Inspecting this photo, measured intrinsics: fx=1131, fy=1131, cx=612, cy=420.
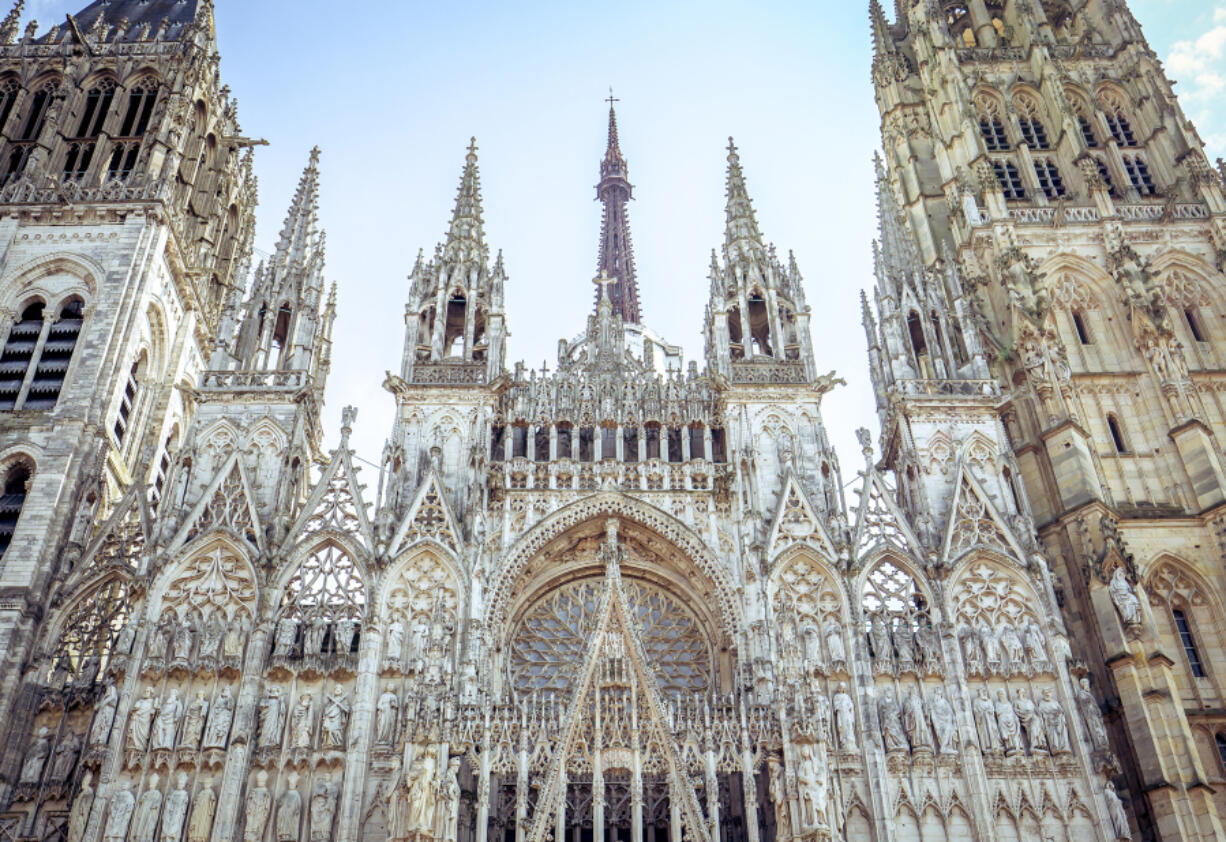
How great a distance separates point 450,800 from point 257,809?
3.79 m

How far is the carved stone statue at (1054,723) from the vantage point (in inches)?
840

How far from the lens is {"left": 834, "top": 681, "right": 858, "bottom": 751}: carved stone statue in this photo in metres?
21.4

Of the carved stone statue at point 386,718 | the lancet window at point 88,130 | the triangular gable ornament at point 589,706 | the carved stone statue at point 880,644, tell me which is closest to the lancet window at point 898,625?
the carved stone statue at point 880,644

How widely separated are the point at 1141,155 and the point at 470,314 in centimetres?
2182

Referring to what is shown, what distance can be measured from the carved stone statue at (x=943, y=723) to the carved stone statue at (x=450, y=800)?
29.8 feet

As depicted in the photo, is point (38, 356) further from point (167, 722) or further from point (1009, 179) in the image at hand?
point (1009, 179)

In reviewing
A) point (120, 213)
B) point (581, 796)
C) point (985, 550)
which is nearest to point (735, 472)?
point (985, 550)

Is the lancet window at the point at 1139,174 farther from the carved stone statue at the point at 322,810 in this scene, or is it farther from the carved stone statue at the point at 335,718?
the carved stone statue at the point at 322,810

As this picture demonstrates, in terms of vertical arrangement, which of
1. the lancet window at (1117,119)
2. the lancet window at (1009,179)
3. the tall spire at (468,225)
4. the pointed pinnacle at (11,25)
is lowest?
the tall spire at (468,225)

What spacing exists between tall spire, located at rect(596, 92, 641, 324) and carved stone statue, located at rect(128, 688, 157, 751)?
1053 inches

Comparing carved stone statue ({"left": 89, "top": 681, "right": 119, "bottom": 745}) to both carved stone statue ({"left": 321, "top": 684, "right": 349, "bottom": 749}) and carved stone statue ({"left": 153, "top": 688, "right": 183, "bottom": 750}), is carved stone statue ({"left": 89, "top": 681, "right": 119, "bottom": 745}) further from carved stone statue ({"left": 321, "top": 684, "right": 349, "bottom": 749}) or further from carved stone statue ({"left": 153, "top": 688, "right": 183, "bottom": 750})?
carved stone statue ({"left": 321, "top": 684, "right": 349, "bottom": 749})

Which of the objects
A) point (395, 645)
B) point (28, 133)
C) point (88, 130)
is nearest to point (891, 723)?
point (395, 645)

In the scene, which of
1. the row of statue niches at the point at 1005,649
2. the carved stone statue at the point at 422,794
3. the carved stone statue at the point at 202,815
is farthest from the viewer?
the row of statue niches at the point at 1005,649

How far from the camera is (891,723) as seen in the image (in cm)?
2162
